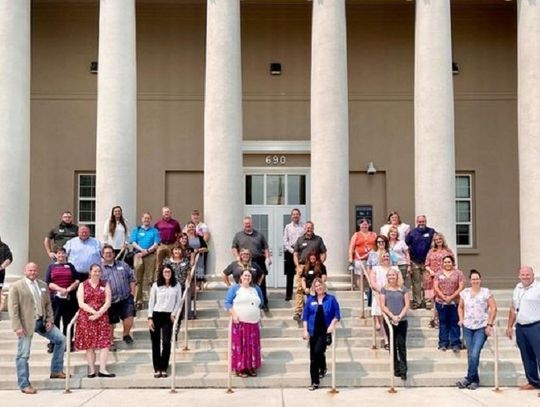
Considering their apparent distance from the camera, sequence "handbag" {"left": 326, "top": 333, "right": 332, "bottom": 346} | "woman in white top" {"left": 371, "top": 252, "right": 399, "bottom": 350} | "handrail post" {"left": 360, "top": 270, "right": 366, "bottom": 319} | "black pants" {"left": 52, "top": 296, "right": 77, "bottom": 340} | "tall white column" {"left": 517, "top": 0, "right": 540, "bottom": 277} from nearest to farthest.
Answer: "handbag" {"left": 326, "top": 333, "right": 332, "bottom": 346}, "woman in white top" {"left": 371, "top": 252, "right": 399, "bottom": 350}, "black pants" {"left": 52, "top": 296, "right": 77, "bottom": 340}, "handrail post" {"left": 360, "top": 270, "right": 366, "bottom": 319}, "tall white column" {"left": 517, "top": 0, "right": 540, "bottom": 277}

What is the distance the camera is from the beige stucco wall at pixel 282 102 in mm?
20250

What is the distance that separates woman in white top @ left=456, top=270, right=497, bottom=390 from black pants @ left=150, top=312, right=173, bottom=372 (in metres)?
4.52

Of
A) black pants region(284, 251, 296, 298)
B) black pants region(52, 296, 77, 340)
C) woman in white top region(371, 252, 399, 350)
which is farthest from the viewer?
black pants region(284, 251, 296, 298)

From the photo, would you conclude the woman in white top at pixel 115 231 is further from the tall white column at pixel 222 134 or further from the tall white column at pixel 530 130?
the tall white column at pixel 530 130

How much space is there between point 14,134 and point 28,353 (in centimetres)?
668

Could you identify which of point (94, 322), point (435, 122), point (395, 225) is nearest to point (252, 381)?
point (94, 322)

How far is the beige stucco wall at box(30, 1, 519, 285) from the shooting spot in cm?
2025

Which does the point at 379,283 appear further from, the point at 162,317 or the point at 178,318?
the point at 162,317

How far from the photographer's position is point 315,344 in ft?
35.7

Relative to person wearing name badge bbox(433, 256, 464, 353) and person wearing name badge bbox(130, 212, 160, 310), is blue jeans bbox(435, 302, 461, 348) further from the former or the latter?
person wearing name badge bbox(130, 212, 160, 310)

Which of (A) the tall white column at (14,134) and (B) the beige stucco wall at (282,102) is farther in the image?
(B) the beige stucco wall at (282,102)

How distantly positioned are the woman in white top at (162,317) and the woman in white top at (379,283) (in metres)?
3.24

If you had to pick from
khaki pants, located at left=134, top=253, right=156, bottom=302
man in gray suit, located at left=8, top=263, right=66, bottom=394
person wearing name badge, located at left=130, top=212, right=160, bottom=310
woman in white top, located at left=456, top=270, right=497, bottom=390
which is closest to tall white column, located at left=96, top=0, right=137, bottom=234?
person wearing name badge, located at left=130, top=212, right=160, bottom=310

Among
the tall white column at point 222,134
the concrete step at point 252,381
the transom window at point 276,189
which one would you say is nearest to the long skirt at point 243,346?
the concrete step at point 252,381
